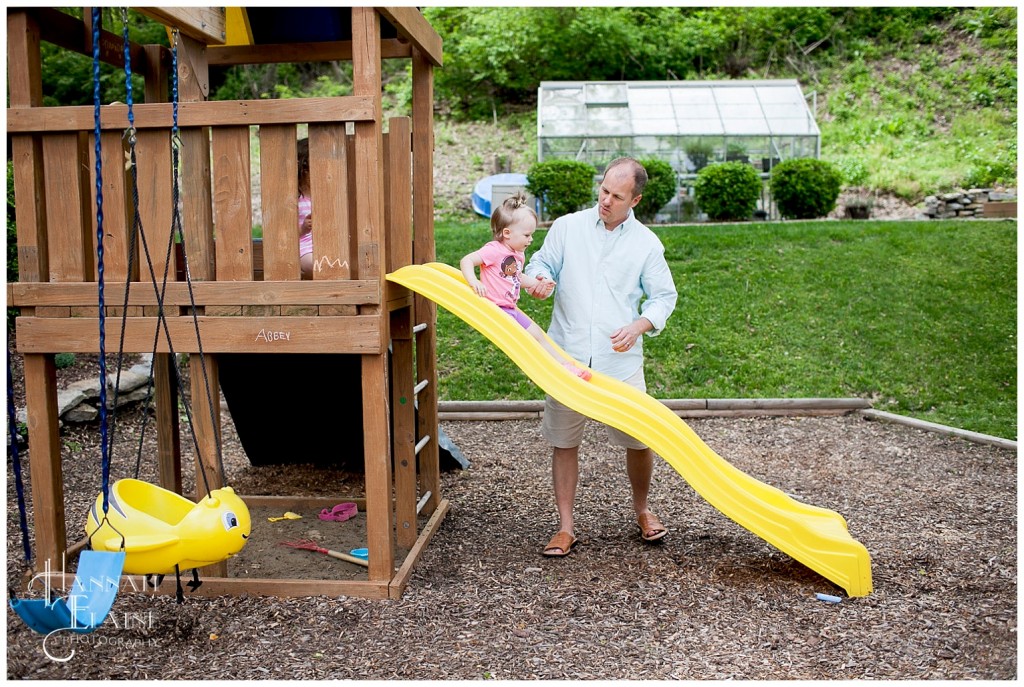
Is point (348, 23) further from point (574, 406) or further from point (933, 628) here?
point (933, 628)

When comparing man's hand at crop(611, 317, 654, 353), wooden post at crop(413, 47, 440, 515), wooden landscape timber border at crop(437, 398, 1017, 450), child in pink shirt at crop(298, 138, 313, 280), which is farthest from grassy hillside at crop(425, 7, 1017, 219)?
man's hand at crop(611, 317, 654, 353)

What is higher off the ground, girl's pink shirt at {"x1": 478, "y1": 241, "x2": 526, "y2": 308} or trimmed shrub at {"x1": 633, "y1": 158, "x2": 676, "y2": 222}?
trimmed shrub at {"x1": 633, "y1": 158, "x2": 676, "y2": 222}

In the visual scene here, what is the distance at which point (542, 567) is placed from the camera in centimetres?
399

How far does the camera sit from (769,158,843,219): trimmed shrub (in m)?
12.8

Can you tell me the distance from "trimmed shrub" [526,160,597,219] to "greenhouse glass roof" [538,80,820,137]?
1.98m

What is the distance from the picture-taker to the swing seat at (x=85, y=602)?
2.66m

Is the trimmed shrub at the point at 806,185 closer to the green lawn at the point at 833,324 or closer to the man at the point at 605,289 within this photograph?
the green lawn at the point at 833,324

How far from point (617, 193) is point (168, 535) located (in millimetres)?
2240

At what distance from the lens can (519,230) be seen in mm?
3830

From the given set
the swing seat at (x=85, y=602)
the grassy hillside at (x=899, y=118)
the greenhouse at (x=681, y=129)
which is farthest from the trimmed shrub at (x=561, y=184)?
the swing seat at (x=85, y=602)

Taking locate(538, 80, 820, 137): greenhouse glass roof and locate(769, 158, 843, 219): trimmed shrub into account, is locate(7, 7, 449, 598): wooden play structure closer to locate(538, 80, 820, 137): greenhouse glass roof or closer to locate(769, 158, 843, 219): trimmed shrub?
locate(769, 158, 843, 219): trimmed shrub

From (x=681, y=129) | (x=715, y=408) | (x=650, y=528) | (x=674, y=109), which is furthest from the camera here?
(x=674, y=109)

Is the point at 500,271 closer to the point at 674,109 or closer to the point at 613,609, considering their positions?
the point at 613,609

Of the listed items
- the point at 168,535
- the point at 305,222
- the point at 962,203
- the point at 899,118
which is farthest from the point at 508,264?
the point at 899,118
